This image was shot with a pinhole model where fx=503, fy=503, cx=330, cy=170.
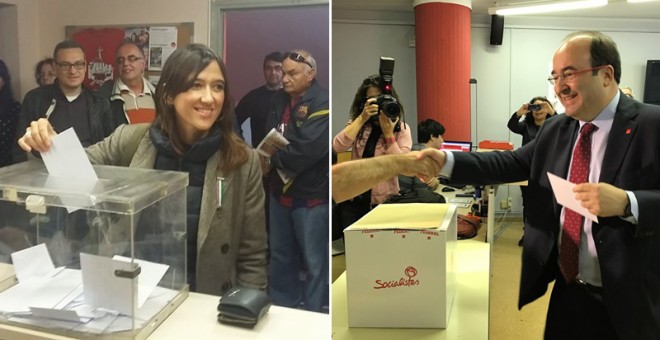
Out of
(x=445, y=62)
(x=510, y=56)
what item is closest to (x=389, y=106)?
(x=445, y=62)

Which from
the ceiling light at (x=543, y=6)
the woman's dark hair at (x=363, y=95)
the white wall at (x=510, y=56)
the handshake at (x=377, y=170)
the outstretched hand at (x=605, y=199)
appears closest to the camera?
the outstretched hand at (x=605, y=199)

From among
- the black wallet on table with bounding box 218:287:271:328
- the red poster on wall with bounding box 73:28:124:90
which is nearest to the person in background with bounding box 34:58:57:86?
the red poster on wall with bounding box 73:28:124:90

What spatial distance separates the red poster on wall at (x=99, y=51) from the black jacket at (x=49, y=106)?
0.04 m

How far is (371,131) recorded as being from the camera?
1792 mm

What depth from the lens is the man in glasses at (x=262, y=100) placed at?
1249 millimetres

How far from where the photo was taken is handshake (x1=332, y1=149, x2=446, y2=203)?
1.18m

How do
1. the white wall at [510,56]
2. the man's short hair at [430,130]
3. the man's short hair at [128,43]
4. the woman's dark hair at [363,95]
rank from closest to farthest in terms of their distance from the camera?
the man's short hair at [128,43] < the woman's dark hair at [363,95] < the man's short hair at [430,130] < the white wall at [510,56]

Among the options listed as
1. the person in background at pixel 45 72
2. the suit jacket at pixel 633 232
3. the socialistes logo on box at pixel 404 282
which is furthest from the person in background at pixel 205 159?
the suit jacket at pixel 633 232

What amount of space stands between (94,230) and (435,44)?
3606 mm

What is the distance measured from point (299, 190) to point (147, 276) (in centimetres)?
43

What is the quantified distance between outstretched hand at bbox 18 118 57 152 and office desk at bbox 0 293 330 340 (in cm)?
48

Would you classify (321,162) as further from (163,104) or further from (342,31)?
(342,31)

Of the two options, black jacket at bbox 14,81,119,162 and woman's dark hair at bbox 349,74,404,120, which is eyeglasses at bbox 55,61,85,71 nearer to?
black jacket at bbox 14,81,119,162

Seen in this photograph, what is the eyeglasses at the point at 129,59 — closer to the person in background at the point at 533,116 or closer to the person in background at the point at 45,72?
the person in background at the point at 45,72
